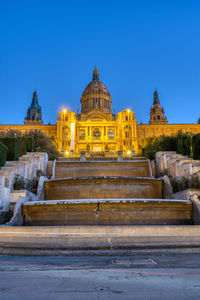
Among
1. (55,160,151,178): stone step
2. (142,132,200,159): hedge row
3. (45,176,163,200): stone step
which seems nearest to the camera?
(45,176,163,200): stone step

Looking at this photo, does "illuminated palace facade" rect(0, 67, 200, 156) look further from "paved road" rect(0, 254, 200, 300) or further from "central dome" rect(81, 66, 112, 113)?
"paved road" rect(0, 254, 200, 300)

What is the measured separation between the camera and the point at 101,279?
2211 millimetres

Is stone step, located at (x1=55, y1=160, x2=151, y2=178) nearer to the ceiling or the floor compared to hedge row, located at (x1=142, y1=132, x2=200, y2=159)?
nearer to the floor

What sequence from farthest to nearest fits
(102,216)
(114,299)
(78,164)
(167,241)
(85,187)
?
(78,164) < (85,187) < (102,216) < (167,241) < (114,299)

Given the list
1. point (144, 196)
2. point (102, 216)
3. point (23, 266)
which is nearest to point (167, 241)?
Answer: point (102, 216)

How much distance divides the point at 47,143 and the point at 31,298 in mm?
16348

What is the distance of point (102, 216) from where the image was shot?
5.34 metres

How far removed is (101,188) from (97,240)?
3.70 m

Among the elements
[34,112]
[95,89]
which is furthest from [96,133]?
[34,112]

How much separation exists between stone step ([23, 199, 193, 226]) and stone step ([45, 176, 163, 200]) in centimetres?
195

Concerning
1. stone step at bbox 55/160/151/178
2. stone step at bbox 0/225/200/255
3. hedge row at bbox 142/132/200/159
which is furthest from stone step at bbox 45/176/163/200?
hedge row at bbox 142/132/200/159

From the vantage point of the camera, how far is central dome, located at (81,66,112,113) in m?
84.4

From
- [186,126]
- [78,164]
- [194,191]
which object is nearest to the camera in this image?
[194,191]

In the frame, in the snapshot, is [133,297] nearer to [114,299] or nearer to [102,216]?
[114,299]
